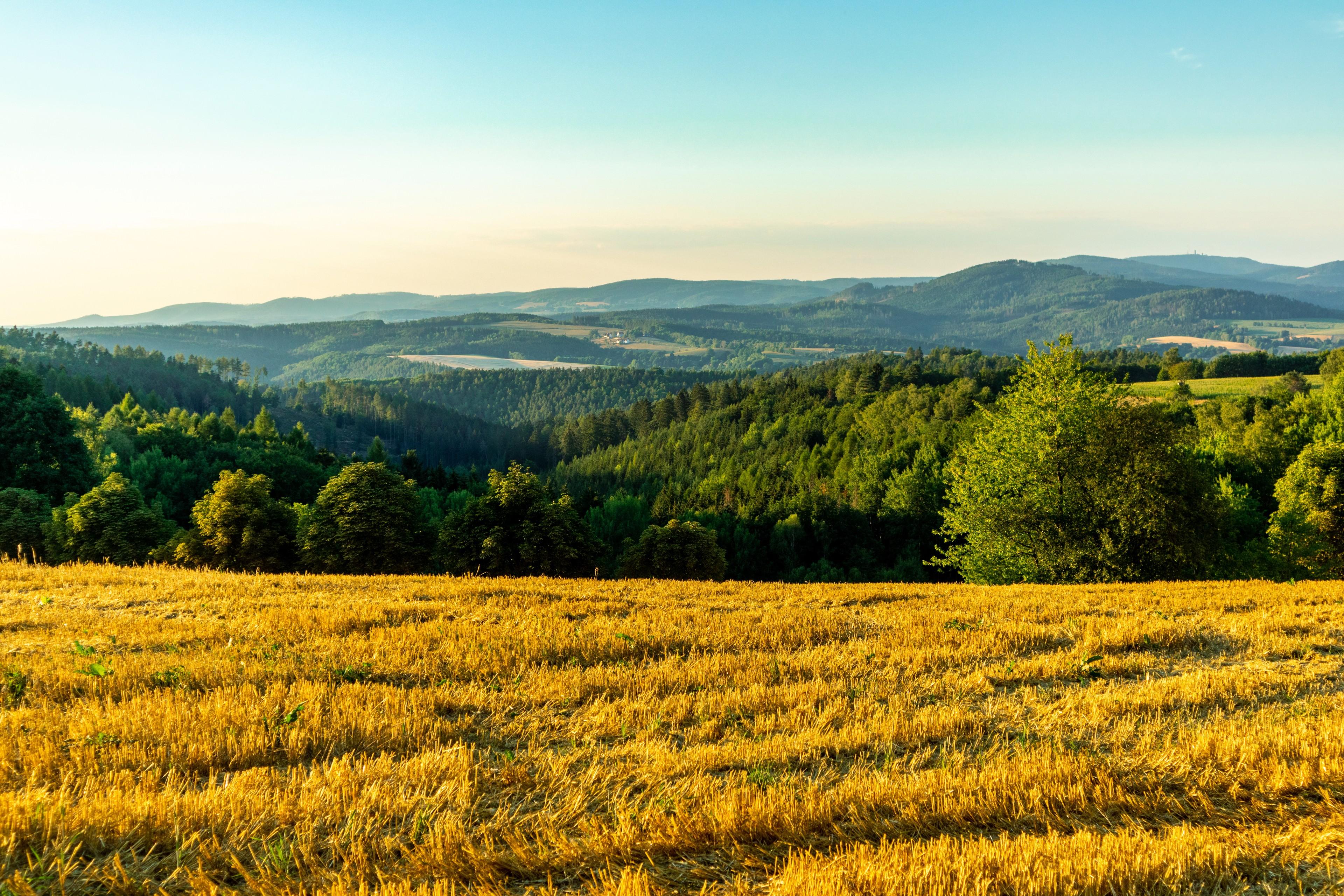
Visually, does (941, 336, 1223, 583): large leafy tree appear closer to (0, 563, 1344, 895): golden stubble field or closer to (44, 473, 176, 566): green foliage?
(0, 563, 1344, 895): golden stubble field

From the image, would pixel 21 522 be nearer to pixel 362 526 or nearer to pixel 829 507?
pixel 362 526

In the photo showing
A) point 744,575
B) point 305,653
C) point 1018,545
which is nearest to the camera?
point 305,653

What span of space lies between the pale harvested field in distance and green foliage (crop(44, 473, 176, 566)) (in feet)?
434

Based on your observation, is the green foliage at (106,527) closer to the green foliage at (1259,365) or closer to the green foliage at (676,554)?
the green foliage at (676,554)

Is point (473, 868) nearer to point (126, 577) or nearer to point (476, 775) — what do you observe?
point (476, 775)

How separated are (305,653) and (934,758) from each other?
9.28 metres

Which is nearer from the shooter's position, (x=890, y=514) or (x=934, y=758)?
(x=934, y=758)

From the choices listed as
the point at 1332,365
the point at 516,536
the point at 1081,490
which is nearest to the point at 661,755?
the point at 1081,490

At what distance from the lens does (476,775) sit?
6.82 meters

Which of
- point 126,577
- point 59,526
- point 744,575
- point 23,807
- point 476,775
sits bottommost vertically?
point 744,575

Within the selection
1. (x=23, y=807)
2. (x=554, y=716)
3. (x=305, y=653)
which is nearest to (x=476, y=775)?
(x=554, y=716)

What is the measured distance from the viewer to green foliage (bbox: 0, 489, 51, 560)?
4100 cm

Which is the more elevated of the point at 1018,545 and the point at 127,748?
the point at 127,748

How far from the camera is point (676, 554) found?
6450cm
